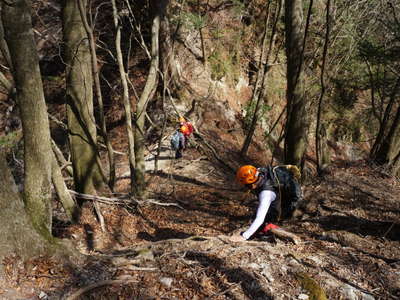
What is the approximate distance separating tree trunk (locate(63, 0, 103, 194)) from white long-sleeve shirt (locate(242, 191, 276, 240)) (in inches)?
166

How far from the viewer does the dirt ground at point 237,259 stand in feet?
11.0

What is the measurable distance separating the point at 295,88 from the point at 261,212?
323 centimetres

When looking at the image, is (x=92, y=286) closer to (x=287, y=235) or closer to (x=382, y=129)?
(x=287, y=235)

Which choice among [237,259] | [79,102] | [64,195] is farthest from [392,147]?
[64,195]

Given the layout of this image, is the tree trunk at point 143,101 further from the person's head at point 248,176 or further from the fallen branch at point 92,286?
the fallen branch at point 92,286

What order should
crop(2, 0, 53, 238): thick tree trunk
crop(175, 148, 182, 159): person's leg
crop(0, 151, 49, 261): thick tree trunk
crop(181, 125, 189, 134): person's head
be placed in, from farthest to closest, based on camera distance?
1. crop(175, 148, 182, 159): person's leg
2. crop(181, 125, 189, 134): person's head
3. crop(2, 0, 53, 238): thick tree trunk
4. crop(0, 151, 49, 261): thick tree trunk

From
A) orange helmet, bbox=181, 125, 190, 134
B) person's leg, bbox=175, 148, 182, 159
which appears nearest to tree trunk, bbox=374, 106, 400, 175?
orange helmet, bbox=181, 125, 190, 134

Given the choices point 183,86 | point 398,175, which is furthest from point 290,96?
point 183,86

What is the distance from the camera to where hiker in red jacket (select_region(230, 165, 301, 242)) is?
15.5 feet

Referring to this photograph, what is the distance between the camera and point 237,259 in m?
4.05

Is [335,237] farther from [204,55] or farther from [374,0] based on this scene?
[204,55]

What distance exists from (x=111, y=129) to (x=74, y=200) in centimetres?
781

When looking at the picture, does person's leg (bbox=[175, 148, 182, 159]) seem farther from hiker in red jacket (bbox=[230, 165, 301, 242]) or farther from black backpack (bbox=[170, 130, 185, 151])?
hiker in red jacket (bbox=[230, 165, 301, 242])

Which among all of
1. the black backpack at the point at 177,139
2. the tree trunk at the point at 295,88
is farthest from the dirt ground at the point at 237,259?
the black backpack at the point at 177,139
